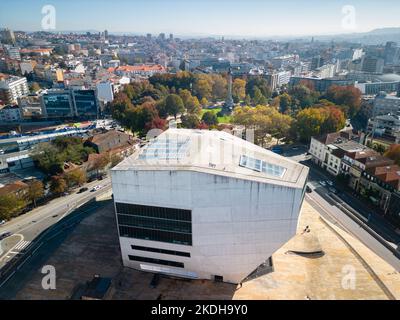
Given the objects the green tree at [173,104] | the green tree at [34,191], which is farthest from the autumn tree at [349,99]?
the green tree at [34,191]

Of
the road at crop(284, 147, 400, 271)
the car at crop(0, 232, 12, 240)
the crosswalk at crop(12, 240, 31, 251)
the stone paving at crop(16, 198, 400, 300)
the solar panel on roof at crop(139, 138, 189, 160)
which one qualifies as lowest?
the road at crop(284, 147, 400, 271)

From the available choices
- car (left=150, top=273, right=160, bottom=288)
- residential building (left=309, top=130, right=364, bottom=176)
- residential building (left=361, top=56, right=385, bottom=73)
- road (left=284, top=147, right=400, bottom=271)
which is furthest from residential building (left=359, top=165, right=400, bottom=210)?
residential building (left=361, top=56, right=385, bottom=73)

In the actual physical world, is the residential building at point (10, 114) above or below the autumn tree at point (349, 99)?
below

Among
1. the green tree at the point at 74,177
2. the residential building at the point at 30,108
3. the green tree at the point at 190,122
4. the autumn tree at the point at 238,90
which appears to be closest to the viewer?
the green tree at the point at 74,177

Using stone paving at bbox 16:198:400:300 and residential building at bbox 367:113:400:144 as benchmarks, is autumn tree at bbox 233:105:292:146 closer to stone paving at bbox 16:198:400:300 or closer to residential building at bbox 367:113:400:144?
residential building at bbox 367:113:400:144

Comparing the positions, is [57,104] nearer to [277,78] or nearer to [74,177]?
[74,177]

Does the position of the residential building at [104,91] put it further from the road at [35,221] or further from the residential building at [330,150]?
the residential building at [330,150]
